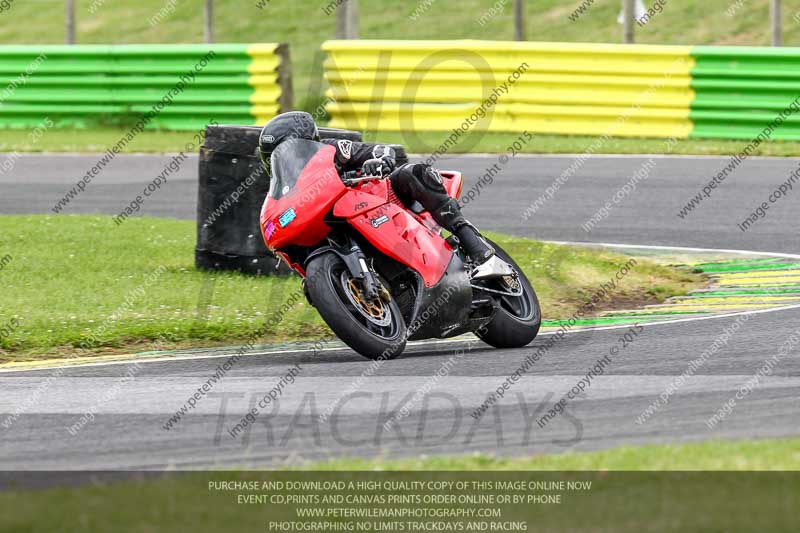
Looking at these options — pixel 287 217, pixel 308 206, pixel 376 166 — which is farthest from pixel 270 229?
pixel 376 166

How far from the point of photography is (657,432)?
6199 mm

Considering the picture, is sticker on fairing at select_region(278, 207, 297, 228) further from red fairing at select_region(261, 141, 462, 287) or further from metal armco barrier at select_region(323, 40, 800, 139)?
metal armco barrier at select_region(323, 40, 800, 139)

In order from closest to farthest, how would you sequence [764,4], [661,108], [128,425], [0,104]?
1. [128,425]
2. [661,108]
3. [0,104]
4. [764,4]

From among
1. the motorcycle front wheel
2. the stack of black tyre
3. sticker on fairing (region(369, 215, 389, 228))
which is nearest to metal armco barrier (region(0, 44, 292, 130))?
the stack of black tyre

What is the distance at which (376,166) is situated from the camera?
27.0ft

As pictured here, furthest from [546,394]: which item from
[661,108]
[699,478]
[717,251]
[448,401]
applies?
[661,108]

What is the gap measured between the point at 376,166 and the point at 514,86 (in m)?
11.0

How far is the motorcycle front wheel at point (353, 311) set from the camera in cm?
781

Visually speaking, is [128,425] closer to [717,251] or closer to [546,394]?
[546,394]

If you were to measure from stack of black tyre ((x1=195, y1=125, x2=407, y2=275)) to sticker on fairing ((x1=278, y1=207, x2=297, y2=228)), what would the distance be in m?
2.57

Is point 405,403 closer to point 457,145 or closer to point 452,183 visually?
point 452,183

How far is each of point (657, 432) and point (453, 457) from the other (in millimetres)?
1000

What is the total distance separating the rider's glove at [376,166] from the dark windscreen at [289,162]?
0.33m

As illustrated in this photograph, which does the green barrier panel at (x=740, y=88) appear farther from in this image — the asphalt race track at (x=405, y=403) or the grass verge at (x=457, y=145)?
the asphalt race track at (x=405, y=403)
